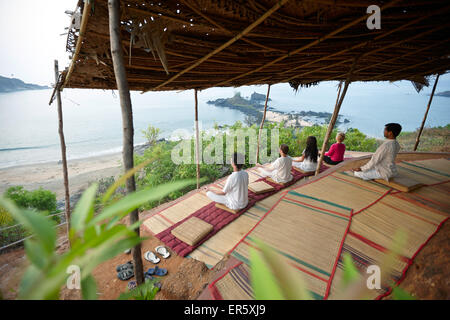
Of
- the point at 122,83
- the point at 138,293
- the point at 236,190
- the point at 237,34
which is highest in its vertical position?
the point at 237,34

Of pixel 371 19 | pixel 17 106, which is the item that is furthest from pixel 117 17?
pixel 17 106

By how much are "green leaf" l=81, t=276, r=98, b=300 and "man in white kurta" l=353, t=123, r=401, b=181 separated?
389 centimetres

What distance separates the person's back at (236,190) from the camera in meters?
3.39

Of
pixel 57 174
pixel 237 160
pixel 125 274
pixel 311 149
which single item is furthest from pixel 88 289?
pixel 57 174

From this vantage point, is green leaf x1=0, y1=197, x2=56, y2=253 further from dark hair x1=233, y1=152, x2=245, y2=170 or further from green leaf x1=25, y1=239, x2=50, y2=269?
dark hair x1=233, y1=152, x2=245, y2=170

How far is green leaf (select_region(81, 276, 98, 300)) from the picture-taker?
0.47m

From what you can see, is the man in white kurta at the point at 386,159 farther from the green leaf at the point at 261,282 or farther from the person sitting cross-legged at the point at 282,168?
the green leaf at the point at 261,282

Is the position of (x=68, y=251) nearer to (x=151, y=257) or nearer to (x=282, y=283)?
(x=282, y=283)

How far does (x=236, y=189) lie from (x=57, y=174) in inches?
675

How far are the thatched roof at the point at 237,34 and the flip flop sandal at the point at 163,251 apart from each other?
2.47 meters

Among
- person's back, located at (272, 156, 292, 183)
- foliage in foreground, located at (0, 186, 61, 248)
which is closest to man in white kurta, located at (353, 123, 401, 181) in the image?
person's back, located at (272, 156, 292, 183)

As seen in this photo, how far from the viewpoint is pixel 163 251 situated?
113 inches

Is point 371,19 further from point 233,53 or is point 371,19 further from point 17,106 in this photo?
point 17,106

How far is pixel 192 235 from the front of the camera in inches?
115
